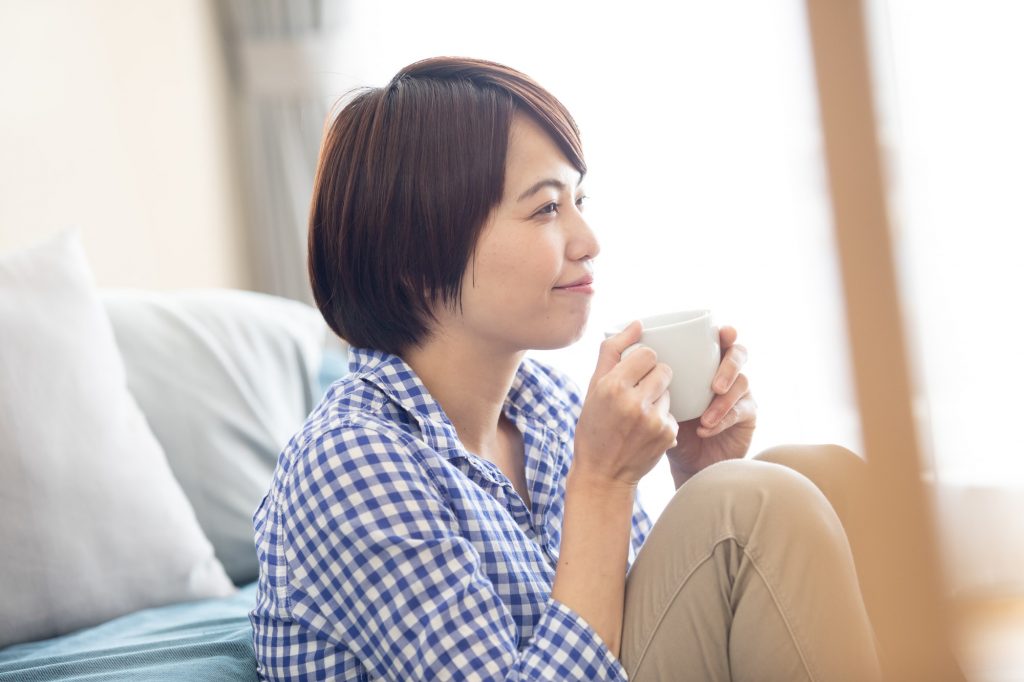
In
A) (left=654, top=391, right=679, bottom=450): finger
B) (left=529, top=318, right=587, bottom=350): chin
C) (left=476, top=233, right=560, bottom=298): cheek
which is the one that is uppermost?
(left=476, top=233, right=560, bottom=298): cheek

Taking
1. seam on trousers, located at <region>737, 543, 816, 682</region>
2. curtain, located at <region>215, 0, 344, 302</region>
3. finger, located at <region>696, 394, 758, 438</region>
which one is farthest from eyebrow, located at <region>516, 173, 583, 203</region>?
curtain, located at <region>215, 0, 344, 302</region>

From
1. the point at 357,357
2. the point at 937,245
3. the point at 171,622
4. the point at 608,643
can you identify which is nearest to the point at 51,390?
the point at 171,622

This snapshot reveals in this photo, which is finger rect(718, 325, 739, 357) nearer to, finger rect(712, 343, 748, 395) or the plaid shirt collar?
finger rect(712, 343, 748, 395)

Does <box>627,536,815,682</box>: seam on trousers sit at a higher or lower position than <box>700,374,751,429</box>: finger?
lower

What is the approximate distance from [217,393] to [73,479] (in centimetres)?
34

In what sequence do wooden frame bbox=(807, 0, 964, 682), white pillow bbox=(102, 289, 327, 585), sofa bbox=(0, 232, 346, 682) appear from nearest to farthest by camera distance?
wooden frame bbox=(807, 0, 964, 682) < sofa bbox=(0, 232, 346, 682) < white pillow bbox=(102, 289, 327, 585)

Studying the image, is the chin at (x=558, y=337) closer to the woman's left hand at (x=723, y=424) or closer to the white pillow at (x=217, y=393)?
the woman's left hand at (x=723, y=424)

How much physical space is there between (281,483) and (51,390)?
1.45 ft

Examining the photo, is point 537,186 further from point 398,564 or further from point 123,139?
point 123,139

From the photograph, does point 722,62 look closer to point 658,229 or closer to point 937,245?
point 658,229

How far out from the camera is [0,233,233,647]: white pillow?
1285 millimetres

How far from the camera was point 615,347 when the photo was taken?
108cm

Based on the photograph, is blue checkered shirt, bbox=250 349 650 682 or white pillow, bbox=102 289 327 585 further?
white pillow, bbox=102 289 327 585

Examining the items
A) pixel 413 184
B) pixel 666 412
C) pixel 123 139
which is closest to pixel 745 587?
pixel 666 412
